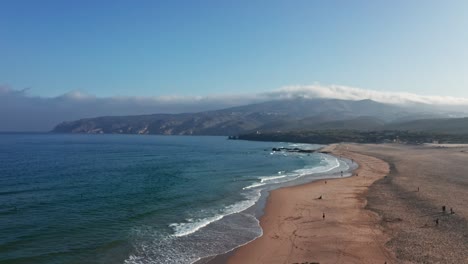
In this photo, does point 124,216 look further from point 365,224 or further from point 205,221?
point 365,224

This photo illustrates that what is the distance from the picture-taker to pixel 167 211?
30.1 meters

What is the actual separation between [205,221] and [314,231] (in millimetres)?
7927

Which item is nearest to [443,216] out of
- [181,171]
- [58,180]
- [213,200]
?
[213,200]

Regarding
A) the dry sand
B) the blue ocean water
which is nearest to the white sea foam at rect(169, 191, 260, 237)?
the blue ocean water

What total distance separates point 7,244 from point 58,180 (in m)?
25.8

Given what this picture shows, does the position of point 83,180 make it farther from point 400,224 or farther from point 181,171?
point 400,224

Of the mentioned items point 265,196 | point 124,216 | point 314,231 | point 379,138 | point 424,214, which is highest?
point 379,138

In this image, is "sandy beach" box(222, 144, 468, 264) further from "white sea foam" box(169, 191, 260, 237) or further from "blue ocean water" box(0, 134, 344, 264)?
"blue ocean water" box(0, 134, 344, 264)

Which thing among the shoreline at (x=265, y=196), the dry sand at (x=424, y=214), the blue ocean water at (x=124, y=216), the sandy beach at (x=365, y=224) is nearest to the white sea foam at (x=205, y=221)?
the blue ocean water at (x=124, y=216)

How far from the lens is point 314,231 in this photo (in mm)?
24938

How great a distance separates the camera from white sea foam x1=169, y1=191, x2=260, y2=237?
24817mm

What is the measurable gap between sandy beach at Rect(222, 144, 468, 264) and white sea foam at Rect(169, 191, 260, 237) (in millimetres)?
2242

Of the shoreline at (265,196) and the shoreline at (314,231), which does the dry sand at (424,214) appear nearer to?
the shoreline at (314,231)

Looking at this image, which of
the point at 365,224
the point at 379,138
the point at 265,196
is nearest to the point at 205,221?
the point at 265,196
